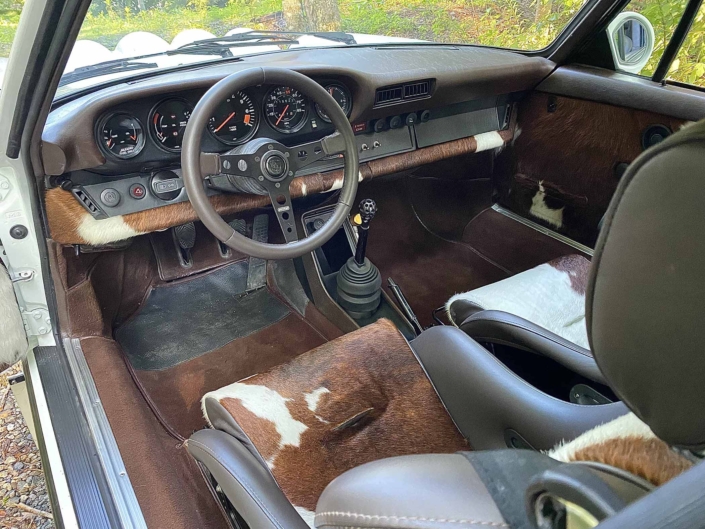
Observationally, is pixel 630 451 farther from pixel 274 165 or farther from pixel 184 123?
pixel 184 123

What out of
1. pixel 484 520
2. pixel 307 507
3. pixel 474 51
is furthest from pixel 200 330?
pixel 484 520

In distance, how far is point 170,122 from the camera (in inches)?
63.7

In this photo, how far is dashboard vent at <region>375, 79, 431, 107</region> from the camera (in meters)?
1.92

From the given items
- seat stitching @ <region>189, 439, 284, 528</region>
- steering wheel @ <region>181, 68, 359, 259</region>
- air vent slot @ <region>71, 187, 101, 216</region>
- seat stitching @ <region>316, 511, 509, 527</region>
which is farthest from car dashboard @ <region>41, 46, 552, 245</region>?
seat stitching @ <region>316, 511, 509, 527</region>

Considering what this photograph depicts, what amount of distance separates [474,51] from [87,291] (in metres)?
1.69

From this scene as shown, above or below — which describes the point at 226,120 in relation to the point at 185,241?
above

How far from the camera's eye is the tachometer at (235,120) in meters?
1.65

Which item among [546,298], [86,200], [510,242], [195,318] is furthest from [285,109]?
[510,242]

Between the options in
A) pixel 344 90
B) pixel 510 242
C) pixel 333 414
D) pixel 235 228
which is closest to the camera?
pixel 333 414

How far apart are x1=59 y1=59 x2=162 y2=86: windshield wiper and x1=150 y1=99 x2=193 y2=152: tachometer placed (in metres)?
0.19

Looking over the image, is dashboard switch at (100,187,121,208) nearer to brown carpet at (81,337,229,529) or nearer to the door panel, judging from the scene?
brown carpet at (81,337,229,529)

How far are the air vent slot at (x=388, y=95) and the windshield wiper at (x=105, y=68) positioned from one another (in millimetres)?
734

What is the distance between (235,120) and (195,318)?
87 cm

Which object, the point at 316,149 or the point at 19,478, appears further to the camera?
the point at 19,478
